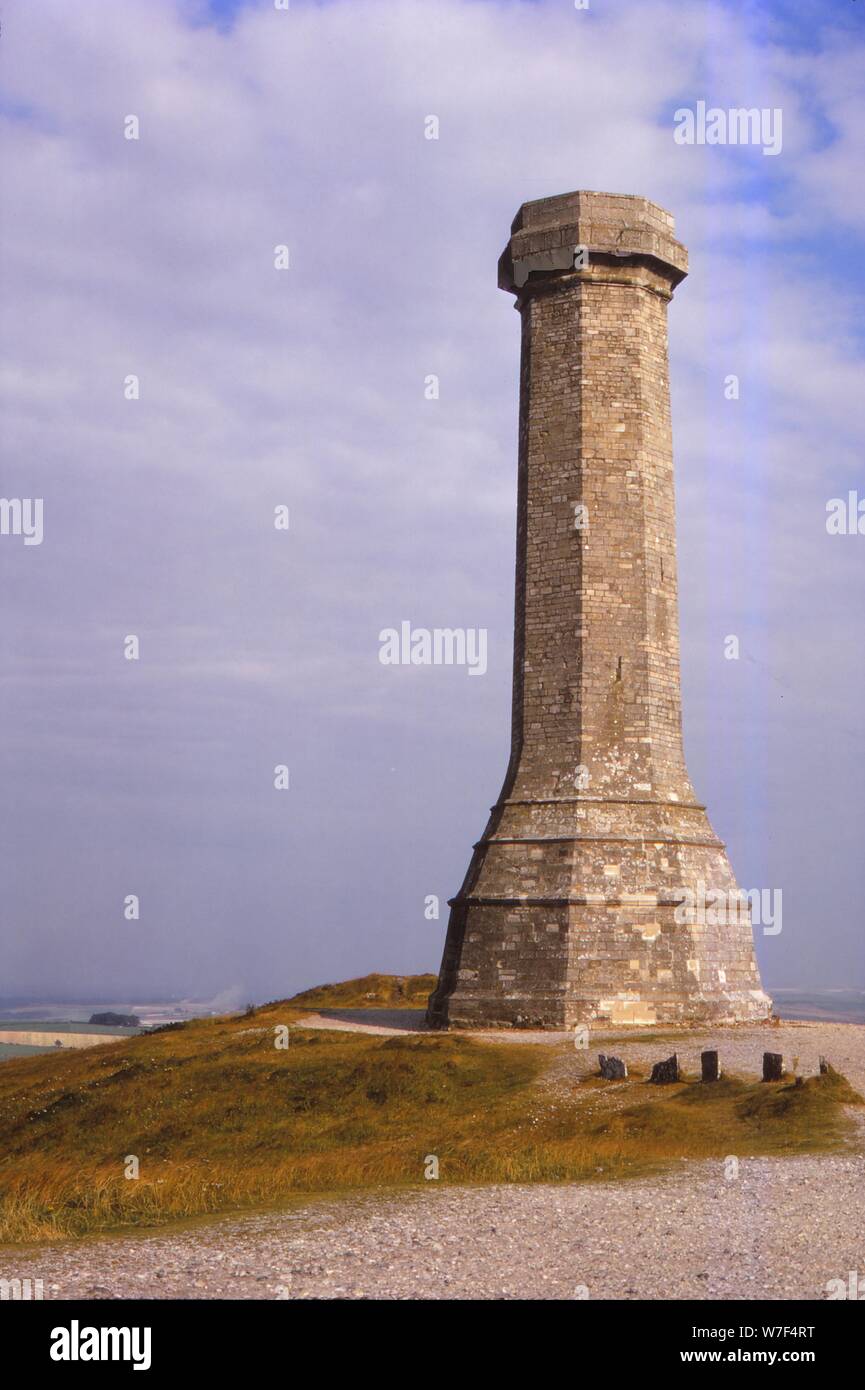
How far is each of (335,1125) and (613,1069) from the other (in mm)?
3918

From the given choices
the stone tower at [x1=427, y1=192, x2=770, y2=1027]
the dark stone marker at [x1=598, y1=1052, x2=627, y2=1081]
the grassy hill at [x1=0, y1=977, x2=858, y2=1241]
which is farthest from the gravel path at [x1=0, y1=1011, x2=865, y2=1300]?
the stone tower at [x1=427, y1=192, x2=770, y2=1027]

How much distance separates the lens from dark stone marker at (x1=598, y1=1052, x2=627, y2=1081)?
1889 centimetres

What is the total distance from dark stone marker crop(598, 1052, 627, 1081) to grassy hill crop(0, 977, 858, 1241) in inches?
8.3

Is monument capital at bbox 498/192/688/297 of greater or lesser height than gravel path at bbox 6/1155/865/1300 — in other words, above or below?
above

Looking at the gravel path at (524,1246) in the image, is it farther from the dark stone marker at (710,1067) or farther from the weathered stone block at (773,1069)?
the dark stone marker at (710,1067)

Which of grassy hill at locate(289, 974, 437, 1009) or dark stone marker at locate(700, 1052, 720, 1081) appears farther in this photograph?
grassy hill at locate(289, 974, 437, 1009)

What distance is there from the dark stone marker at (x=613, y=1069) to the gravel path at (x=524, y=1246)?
5072mm

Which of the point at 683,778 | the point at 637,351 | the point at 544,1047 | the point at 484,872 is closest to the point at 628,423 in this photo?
the point at 637,351

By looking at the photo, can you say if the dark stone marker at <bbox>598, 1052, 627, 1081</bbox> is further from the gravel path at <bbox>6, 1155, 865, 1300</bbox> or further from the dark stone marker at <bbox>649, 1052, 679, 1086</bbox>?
the gravel path at <bbox>6, 1155, 865, 1300</bbox>

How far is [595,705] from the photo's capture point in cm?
2616

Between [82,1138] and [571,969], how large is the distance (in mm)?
9021

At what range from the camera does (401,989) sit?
121 feet
